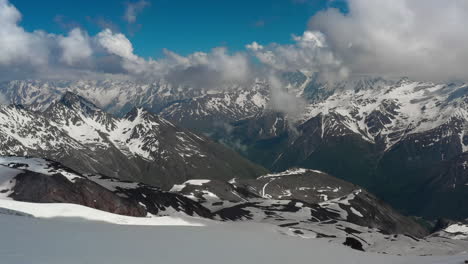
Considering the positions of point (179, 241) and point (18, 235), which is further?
point (179, 241)

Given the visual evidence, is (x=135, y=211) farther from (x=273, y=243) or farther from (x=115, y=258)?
(x=115, y=258)

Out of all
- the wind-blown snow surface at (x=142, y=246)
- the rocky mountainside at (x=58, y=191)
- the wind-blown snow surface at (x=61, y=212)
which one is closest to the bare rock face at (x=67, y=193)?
the rocky mountainside at (x=58, y=191)

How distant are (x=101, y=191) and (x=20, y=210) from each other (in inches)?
3035

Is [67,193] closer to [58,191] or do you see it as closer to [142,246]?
[58,191]

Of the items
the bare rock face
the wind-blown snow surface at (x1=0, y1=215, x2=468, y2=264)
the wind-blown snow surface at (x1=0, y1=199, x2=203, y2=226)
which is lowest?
the wind-blown snow surface at (x1=0, y1=215, x2=468, y2=264)

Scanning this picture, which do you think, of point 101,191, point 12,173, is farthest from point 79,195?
point 12,173

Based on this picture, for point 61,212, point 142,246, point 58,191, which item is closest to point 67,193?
point 58,191

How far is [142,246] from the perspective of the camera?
31047 millimetres

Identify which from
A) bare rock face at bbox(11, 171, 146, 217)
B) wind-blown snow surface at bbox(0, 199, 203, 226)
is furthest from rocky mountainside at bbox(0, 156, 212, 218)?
wind-blown snow surface at bbox(0, 199, 203, 226)

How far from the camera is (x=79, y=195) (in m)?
111

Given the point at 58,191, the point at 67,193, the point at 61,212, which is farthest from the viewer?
the point at 67,193

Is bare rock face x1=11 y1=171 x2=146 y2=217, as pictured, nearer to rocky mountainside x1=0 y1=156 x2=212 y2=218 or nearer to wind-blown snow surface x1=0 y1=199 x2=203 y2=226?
rocky mountainside x1=0 y1=156 x2=212 y2=218

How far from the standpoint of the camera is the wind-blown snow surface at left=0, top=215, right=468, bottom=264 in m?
26.3

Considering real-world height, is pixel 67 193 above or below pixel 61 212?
above
